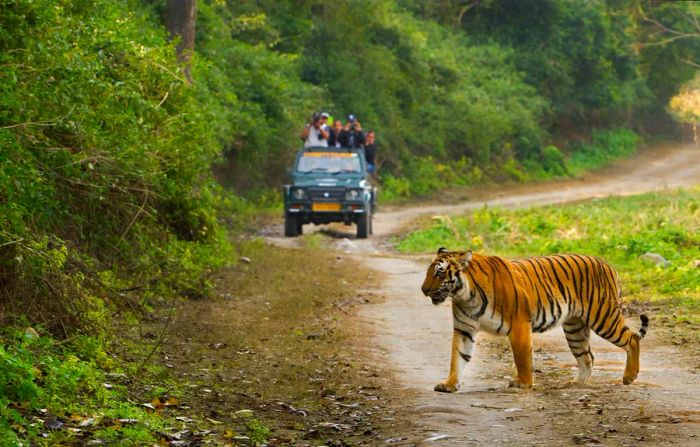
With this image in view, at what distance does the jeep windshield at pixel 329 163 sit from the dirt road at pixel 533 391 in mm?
7895

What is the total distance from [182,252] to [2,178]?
21.6ft

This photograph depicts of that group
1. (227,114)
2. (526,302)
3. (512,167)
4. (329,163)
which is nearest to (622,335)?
(526,302)

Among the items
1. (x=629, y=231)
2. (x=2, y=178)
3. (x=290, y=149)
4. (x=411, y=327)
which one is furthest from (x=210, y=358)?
(x=290, y=149)

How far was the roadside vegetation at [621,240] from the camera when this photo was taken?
16250 mm

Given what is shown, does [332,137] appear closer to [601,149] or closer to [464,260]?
[464,260]

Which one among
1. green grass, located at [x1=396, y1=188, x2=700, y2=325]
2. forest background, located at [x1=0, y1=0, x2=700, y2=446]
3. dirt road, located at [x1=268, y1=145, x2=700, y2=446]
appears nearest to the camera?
dirt road, located at [x1=268, y1=145, x2=700, y2=446]

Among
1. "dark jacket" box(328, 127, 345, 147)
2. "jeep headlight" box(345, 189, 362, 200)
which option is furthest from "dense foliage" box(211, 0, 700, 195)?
"jeep headlight" box(345, 189, 362, 200)

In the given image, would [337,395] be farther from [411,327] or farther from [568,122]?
[568,122]

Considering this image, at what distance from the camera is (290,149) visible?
36.2 meters

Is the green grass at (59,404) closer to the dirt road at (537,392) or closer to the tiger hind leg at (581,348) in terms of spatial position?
the dirt road at (537,392)

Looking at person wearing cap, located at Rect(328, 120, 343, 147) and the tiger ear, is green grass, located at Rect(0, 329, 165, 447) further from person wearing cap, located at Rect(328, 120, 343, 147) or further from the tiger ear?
person wearing cap, located at Rect(328, 120, 343, 147)

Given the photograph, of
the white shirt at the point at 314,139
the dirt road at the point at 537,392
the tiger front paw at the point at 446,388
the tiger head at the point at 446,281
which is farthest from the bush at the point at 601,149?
the tiger front paw at the point at 446,388

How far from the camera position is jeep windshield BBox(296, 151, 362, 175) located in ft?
89.9

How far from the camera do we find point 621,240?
20.8 metres
